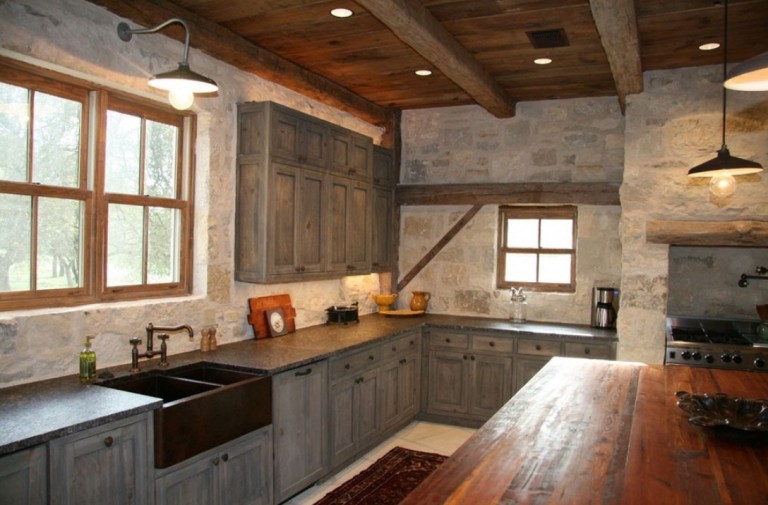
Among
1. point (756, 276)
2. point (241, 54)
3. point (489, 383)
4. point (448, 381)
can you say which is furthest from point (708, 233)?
point (241, 54)

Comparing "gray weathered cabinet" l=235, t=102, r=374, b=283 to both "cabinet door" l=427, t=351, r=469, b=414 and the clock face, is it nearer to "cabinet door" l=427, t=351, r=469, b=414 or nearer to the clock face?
the clock face

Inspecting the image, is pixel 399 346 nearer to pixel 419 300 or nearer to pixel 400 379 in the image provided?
pixel 400 379

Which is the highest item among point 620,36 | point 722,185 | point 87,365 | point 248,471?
point 620,36

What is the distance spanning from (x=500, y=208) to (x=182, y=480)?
12.9ft

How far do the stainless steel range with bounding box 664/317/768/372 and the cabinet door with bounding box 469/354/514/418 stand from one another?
4.15 feet

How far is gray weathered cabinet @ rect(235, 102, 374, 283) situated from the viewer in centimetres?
395

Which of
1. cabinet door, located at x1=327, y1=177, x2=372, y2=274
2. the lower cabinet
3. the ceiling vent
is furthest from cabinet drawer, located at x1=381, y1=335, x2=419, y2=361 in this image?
the ceiling vent

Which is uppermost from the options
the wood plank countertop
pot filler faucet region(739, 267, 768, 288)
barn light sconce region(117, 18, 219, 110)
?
barn light sconce region(117, 18, 219, 110)

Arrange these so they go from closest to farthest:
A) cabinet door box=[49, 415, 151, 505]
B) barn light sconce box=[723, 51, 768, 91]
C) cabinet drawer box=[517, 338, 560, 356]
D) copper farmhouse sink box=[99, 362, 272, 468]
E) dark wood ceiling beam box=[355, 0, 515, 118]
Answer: barn light sconce box=[723, 51, 768, 91] → cabinet door box=[49, 415, 151, 505] → copper farmhouse sink box=[99, 362, 272, 468] → dark wood ceiling beam box=[355, 0, 515, 118] → cabinet drawer box=[517, 338, 560, 356]

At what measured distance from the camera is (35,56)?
2.80 metres

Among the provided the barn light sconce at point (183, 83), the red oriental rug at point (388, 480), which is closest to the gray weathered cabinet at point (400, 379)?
the red oriental rug at point (388, 480)

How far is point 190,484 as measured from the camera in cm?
275

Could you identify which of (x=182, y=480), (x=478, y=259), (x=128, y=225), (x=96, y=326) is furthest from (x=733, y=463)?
(x=478, y=259)

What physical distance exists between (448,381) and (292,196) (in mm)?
2243
